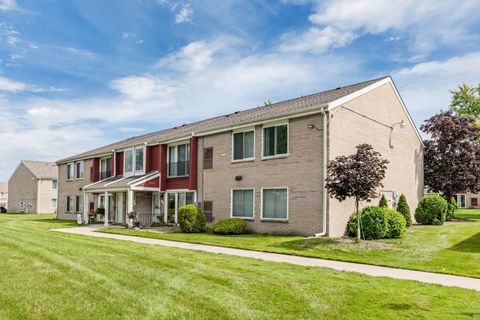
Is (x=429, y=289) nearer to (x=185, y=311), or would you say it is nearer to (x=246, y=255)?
(x=185, y=311)

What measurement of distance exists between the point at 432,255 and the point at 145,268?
27.7 ft

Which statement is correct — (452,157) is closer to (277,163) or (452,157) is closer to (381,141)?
(381,141)

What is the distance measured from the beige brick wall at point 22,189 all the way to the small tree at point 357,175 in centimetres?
5164

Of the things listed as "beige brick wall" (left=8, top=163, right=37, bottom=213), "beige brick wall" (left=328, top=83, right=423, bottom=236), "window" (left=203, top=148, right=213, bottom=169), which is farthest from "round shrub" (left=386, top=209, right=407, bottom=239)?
"beige brick wall" (left=8, top=163, right=37, bottom=213)

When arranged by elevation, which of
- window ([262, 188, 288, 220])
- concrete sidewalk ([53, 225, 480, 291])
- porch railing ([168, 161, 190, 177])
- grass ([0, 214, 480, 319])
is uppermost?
porch railing ([168, 161, 190, 177])

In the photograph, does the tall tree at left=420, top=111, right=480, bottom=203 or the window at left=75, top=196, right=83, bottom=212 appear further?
the window at left=75, top=196, right=83, bottom=212

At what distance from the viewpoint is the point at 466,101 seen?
139ft

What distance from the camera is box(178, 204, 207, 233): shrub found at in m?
20.0

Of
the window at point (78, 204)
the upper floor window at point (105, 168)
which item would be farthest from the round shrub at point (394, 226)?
the window at point (78, 204)

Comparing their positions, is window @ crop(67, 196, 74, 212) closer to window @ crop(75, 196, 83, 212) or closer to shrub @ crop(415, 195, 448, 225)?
window @ crop(75, 196, 83, 212)

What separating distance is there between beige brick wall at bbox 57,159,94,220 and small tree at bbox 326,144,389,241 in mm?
23505

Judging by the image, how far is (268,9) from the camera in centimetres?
1479

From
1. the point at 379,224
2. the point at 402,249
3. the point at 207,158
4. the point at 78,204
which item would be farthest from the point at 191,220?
the point at 78,204

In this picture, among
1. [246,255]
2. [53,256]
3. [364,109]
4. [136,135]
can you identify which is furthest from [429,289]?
[136,135]
